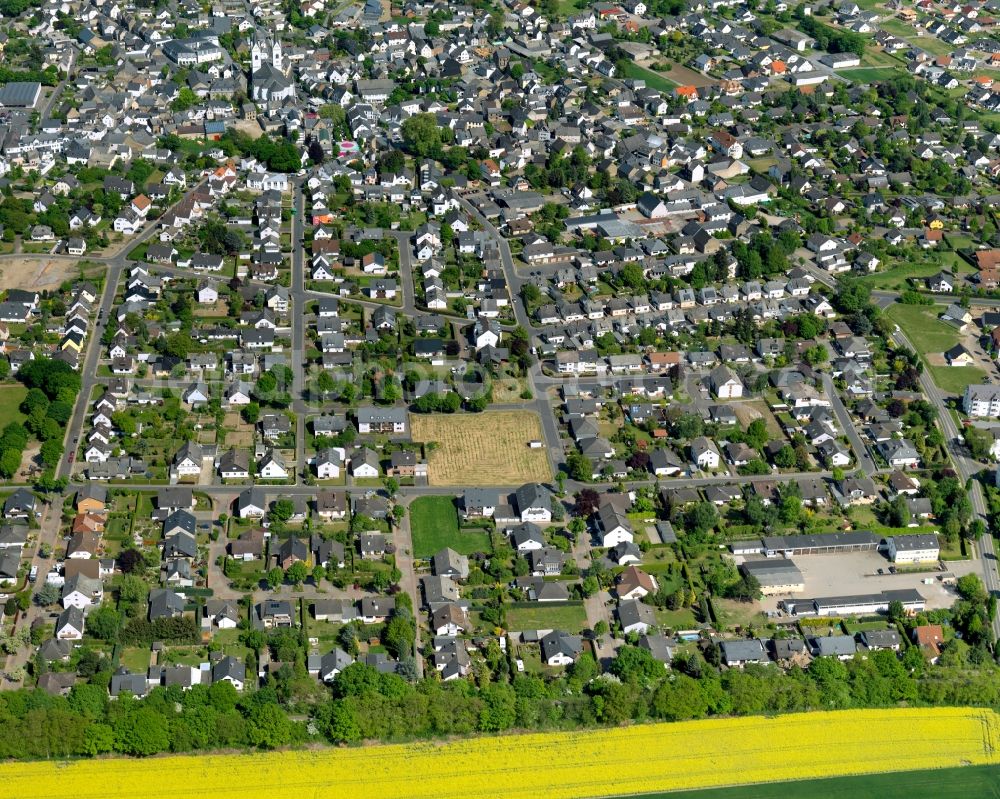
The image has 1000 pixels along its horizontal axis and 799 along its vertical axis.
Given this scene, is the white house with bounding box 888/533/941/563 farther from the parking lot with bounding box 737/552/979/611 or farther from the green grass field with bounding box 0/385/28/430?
the green grass field with bounding box 0/385/28/430

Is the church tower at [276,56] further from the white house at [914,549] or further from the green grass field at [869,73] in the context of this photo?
the white house at [914,549]

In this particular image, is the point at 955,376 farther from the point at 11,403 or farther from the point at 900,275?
the point at 11,403

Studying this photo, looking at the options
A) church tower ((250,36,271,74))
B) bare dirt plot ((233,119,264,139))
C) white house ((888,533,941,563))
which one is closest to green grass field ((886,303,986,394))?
white house ((888,533,941,563))

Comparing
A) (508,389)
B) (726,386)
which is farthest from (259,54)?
(726,386)

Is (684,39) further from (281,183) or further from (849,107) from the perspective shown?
(281,183)

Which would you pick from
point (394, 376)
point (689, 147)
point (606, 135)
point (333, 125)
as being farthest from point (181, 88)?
point (394, 376)
